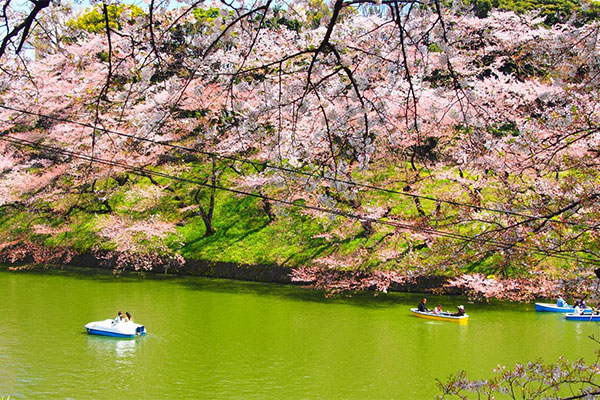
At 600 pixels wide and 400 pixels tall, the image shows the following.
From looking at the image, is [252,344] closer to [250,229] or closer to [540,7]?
[250,229]

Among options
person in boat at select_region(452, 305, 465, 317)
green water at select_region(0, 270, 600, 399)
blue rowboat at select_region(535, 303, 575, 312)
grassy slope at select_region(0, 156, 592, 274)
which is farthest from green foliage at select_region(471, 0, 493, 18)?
person in boat at select_region(452, 305, 465, 317)

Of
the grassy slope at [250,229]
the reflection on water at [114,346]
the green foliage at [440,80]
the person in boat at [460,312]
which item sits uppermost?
the green foliage at [440,80]

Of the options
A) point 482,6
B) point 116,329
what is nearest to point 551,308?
point 116,329

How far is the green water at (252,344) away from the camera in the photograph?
24.8ft

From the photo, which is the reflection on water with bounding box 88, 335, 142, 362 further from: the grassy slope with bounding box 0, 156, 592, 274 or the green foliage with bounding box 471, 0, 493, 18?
the green foliage with bounding box 471, 0, 493, 18

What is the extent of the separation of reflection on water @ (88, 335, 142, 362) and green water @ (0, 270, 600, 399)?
3 cm

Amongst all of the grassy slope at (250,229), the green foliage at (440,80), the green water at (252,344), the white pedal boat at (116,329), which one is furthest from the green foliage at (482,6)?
the white pedal boat at (116,329)

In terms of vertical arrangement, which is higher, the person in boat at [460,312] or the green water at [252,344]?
the person in boat at [460,312]

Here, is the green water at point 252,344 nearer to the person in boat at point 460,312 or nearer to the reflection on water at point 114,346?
the reflection on water at point 114,346

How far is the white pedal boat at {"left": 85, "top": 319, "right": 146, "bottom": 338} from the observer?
9.62 m

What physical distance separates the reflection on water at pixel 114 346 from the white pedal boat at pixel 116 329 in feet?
0.29

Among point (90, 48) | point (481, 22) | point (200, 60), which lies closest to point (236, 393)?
point (200, 60)

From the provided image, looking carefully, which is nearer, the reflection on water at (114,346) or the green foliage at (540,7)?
the reflection on water at (114,346)

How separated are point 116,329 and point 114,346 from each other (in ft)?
1.52
